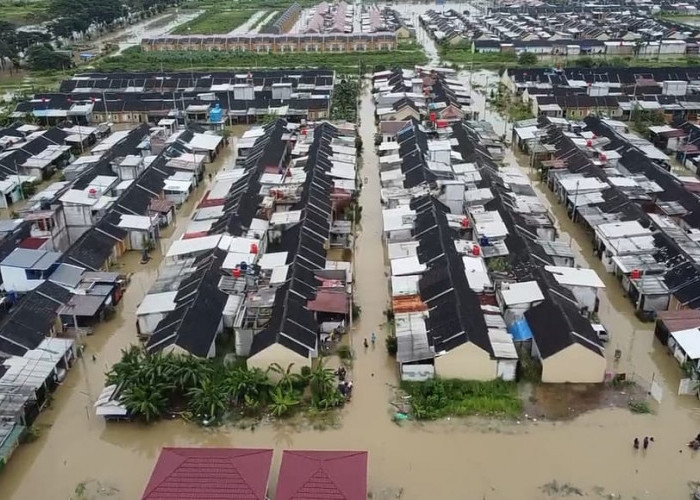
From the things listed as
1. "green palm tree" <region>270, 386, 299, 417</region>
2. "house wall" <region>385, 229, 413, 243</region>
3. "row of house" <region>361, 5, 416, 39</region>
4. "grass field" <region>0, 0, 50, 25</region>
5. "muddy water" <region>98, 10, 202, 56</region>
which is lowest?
"green palm tree" <region>270, 386, 299, 417</region>

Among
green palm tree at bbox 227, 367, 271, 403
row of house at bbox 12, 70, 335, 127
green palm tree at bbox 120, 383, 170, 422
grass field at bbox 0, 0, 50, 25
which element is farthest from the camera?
grass field at bbox 0, 0, 50, 25

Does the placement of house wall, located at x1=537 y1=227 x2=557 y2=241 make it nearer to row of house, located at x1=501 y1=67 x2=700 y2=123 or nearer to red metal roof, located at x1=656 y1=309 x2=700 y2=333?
red metal roof, located at x1=656 y1=309 x2=700 y2=333

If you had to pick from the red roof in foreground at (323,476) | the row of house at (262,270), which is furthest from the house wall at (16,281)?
the red roof in foreground at (323,476)

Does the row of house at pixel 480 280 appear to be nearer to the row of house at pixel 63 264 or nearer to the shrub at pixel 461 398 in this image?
the shrub at pixel 461 398

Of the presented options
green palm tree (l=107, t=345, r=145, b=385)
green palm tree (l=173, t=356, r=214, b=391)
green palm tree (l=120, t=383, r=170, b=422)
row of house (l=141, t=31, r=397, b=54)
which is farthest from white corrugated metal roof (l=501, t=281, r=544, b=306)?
row of house (l=141, t=31, r=397, b=54)

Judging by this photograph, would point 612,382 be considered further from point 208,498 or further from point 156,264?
point 156,264

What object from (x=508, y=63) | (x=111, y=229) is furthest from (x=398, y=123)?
(x=508, y=63)
